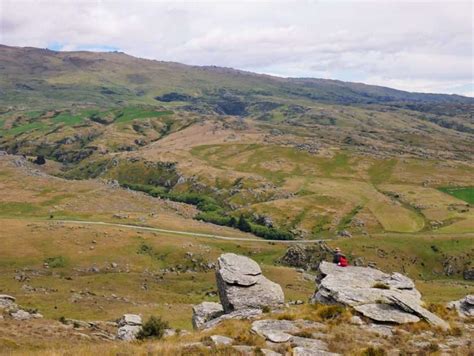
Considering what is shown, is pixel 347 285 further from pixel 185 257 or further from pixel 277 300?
pixel 185 257

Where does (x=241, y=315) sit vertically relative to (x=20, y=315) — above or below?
above

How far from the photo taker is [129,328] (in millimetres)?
47188

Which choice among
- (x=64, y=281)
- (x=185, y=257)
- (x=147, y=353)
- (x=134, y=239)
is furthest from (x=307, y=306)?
(x=134, y=239)

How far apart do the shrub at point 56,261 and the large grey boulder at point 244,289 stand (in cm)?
9674

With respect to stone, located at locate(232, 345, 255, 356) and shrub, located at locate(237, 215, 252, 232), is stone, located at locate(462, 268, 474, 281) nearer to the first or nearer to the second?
shrub, located at locate(237, 215, 252, 232)

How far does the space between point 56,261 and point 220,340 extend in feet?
374

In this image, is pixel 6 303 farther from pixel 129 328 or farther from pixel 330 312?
pixel 330 312

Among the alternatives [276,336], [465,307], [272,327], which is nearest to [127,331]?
[272,327]

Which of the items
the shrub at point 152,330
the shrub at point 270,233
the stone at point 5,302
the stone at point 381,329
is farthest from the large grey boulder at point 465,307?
the shrub at point 270,233

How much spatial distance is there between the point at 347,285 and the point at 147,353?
19271 mm

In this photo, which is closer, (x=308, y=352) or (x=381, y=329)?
(x=308, y=352)

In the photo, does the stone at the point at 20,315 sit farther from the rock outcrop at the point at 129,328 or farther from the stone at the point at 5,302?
the rock outcrop at the point at 129,328

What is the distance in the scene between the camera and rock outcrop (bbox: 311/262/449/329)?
32969 mm

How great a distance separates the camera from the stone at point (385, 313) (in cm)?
3238
